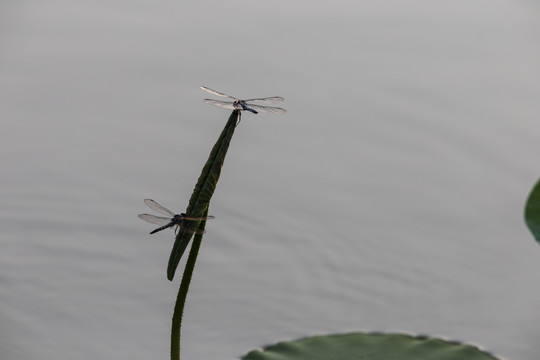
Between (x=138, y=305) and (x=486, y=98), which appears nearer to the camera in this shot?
(x=138, y=305)

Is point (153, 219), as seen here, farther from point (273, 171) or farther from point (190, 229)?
point (273, 171)

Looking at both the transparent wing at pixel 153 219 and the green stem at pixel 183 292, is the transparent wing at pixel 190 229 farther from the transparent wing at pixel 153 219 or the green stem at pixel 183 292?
the transparent wing at pixel 153 219

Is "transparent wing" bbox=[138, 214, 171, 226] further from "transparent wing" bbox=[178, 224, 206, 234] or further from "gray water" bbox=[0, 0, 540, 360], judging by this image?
"gray water" bbox=[0, 0, 540, 360]

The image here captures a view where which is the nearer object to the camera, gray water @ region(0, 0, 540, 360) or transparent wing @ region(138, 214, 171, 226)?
transparent wing @ region(138, 214, 171, 226)

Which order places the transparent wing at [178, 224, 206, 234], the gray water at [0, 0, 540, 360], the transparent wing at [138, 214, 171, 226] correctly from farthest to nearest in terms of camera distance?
the gray water at [0, 0, 540, 360], the transparent wing at [138, 214, 171, 226], the transparent wing at [178, 224, 206, 234]

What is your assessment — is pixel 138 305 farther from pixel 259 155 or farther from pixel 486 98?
pixel 486 98

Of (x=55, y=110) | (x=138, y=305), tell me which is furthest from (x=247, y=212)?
(x=55, y=110)

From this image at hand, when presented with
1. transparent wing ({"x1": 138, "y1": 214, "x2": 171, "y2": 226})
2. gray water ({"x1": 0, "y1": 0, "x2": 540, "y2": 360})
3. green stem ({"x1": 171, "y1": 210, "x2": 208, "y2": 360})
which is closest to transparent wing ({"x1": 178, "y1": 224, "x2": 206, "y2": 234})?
green stem ({"x1": 171, "y1": 210, "x2": 208, "y2": 360})

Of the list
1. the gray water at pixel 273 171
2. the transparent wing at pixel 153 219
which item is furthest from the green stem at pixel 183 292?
the gray water at pixel 273 171

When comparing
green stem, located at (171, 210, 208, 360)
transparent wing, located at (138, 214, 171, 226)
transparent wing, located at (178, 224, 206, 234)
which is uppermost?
transparent wing, located at (138, 214, 171, 226)
